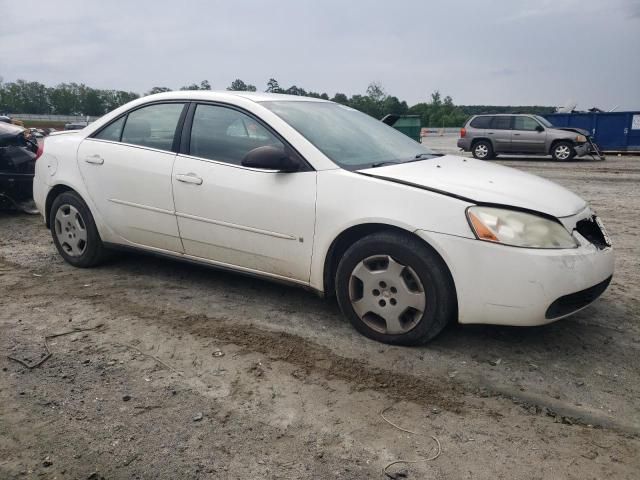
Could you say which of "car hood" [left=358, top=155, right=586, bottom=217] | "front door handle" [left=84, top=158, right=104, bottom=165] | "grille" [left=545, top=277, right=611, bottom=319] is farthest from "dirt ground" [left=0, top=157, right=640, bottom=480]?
"front door handle" [left=84, top=158, right=104, bottom=165]

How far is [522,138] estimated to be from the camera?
18.5 metres

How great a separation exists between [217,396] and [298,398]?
0.41 meters

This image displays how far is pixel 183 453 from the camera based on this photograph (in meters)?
2.35

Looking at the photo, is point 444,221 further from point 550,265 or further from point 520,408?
point 520,408

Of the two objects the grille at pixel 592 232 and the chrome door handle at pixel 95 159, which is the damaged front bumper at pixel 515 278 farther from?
the chrome door handle at pixel 95 159

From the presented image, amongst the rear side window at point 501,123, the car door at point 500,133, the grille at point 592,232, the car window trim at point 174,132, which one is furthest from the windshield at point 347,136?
the rear side window at point 501,123

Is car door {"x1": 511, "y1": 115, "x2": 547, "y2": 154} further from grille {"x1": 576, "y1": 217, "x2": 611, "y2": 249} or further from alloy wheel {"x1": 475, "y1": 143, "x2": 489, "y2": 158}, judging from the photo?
grille {"x1": 576, "y1": 217, "x2": 611, "y2": 249}

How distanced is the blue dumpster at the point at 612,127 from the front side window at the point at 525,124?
324cm

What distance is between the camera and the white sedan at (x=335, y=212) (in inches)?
121

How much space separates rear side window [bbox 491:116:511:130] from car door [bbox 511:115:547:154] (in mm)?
197

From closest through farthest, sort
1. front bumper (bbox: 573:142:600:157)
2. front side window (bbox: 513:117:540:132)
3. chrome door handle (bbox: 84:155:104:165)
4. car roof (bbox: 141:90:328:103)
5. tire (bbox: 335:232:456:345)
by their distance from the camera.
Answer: tire (bbox: 335:232:456:345) < car roof (bbox: 141:90:328:103) < chrome door handle (bbox: 84:155:104:165) < front bumper (bbox: 573:142:600:157) < front side window (bbox: 513:117:540:132)

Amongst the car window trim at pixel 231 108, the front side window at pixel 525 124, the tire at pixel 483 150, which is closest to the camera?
the car window trim at pixel 231 108

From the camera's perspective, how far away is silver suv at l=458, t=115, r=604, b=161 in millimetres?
17781

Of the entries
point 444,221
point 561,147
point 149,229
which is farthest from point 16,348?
point 561,147
